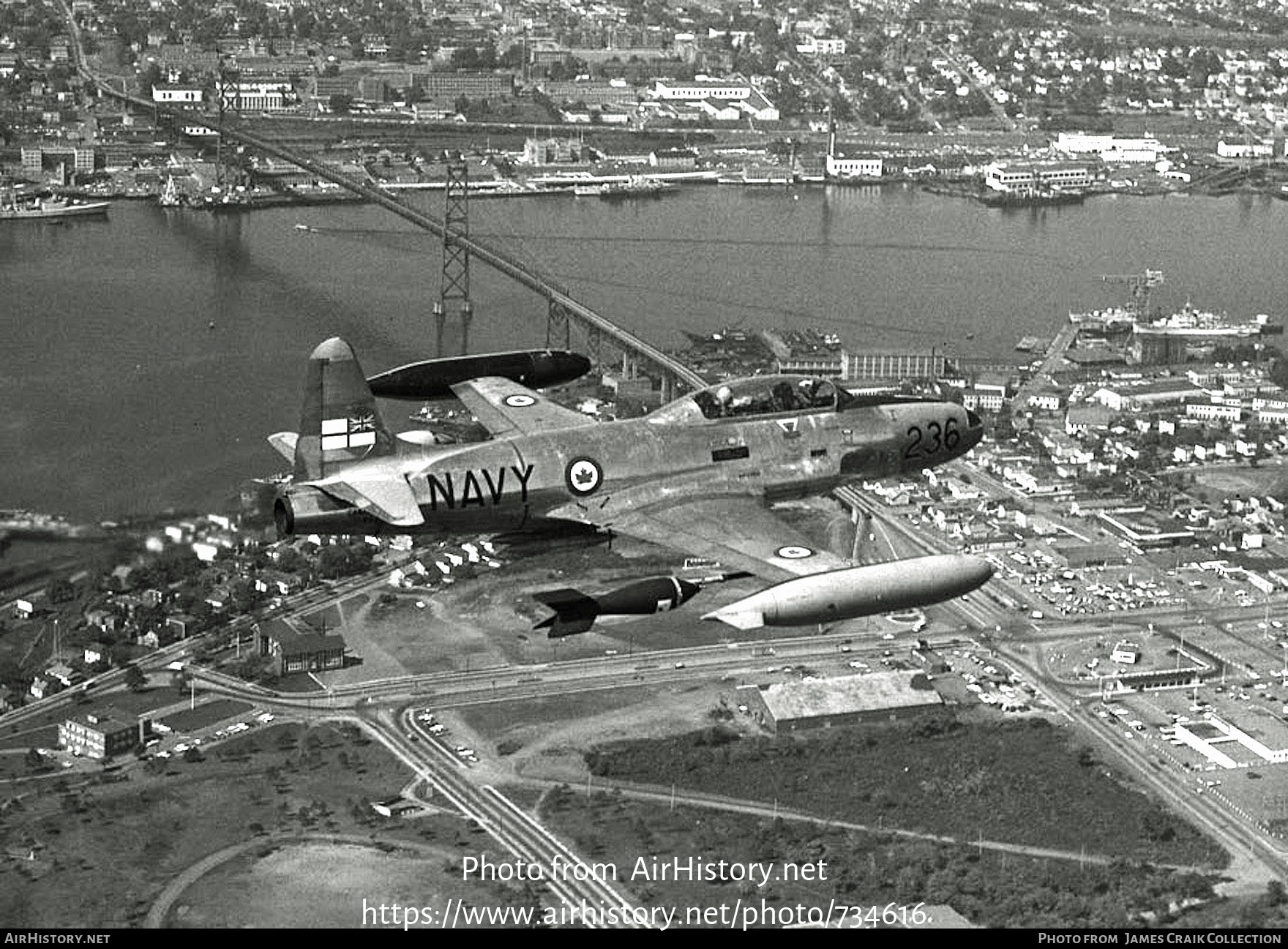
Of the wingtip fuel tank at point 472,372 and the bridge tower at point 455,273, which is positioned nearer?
the wingtip fuel tank at point 472,372

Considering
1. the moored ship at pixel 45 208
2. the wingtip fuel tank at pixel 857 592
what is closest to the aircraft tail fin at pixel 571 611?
the wingtip fuel tank at pixel 857 592

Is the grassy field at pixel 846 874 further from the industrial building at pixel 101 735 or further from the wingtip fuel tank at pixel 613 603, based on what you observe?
the wingtip fuel tank at pixel 613 603

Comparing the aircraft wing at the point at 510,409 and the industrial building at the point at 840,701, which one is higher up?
the aircraft wing at the point at 510,409

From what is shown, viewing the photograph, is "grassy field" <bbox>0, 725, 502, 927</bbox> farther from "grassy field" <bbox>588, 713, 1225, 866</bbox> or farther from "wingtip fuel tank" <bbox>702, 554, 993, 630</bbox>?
"wingtip fuel tank" <bbox>702, 554, 993, 630</bbox>

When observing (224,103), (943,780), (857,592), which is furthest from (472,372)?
(224,103)

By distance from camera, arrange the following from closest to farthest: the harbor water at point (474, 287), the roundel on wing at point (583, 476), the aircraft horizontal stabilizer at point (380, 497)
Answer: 1. the aircraft horizontal stabilizer at point (380, 497)
2. the roundel on wing at point (583, 476)
3. the harbor water at point (474, 287)

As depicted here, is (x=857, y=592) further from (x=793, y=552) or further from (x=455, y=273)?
(x=455, y=273)

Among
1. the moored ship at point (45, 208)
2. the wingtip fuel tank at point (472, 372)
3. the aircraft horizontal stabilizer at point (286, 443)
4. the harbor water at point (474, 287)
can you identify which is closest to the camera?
the aircraft horizontal stabilizer at point (286, 443)
